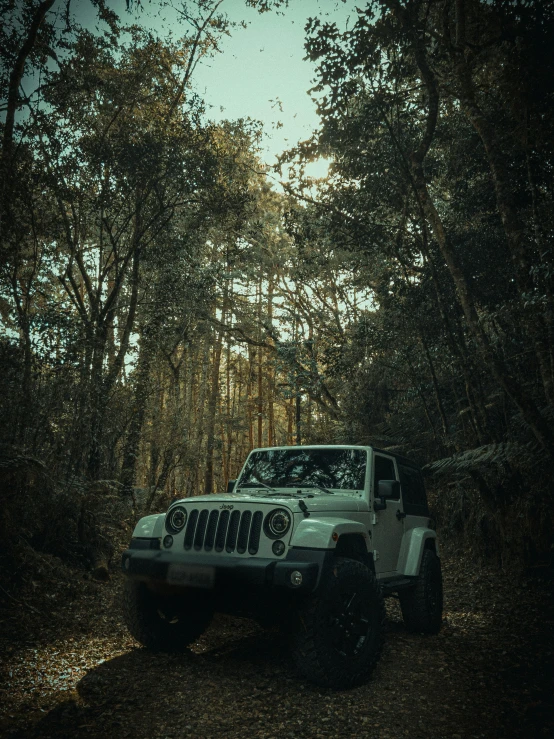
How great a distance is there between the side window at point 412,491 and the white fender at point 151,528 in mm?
A: 2794

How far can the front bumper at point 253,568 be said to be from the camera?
352cm

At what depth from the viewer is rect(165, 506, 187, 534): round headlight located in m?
4.38

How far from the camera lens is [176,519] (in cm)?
445

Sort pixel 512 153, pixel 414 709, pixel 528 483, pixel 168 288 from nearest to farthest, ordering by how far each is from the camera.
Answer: pixel 414 709 → pixel 528 483 → pixel 512 153 → pixel 168 288

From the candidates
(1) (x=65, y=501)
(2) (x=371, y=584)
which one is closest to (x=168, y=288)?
(1) (x=65, y=501)

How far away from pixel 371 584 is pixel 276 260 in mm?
18929

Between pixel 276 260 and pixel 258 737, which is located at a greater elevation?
pixel 276 260

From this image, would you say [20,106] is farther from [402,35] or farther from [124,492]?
[124,492]

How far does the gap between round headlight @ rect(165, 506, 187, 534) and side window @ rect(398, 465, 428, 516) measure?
2662 millimetres

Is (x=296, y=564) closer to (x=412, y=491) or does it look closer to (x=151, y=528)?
(x=151, y=528)

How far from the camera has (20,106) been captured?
9.14 metres

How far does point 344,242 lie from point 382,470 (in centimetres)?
743

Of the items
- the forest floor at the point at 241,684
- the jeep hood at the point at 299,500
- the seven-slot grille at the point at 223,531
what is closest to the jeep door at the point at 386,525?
the jeep hood at the point at 299,500

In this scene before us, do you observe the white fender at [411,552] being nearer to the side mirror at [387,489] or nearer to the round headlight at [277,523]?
the side mirror at [387,489]
